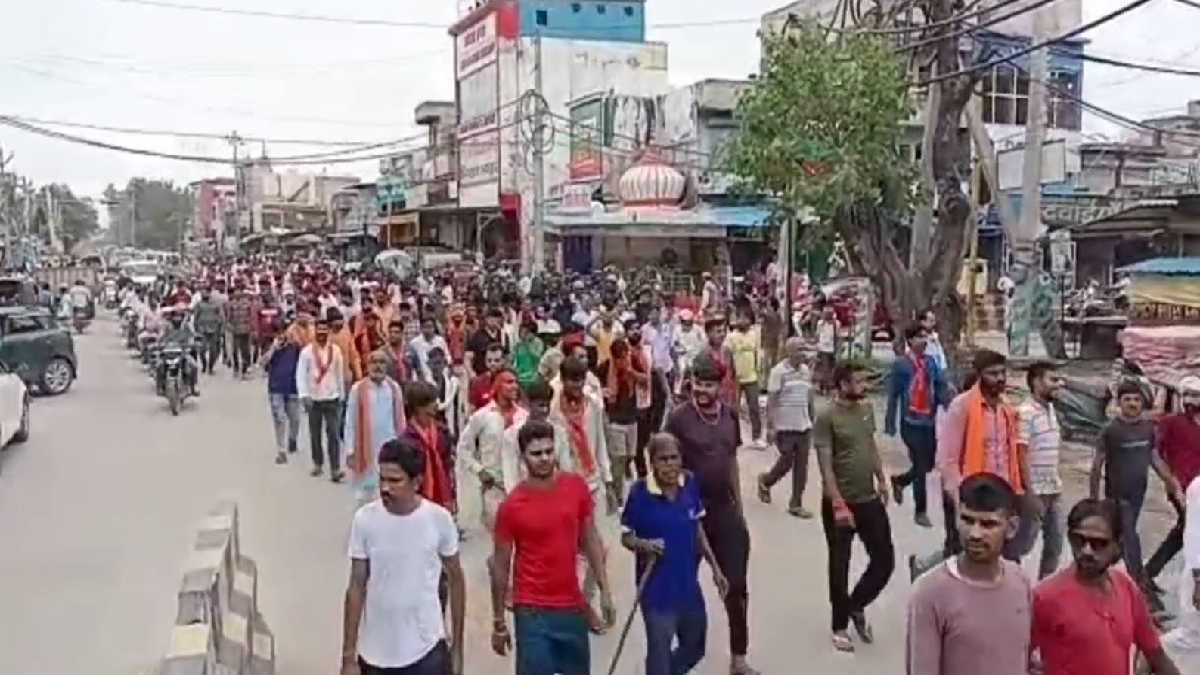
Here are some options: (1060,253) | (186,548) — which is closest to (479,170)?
(1060,253)

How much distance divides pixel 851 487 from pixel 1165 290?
46.6ft

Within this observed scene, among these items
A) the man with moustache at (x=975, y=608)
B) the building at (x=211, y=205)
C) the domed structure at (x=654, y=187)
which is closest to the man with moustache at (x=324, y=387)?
the man with moustache at (x=975, y=608)

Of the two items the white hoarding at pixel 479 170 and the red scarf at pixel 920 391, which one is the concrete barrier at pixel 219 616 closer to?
the red scarf at pixel 920 391

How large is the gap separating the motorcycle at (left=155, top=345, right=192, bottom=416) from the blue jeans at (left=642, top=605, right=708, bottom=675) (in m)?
14.3

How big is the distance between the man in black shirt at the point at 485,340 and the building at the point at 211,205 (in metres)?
102

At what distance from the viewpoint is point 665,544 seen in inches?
230

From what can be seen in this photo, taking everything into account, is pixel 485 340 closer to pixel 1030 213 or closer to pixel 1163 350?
pixel 1163 350

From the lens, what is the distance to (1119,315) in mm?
23531

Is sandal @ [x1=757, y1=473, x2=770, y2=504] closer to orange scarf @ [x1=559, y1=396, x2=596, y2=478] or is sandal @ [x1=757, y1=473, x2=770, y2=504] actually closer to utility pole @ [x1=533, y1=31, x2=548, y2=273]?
orange scarf @ [x1=559, y1=396, x2=596, y2=478]

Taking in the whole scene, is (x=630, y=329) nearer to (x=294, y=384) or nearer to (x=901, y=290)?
(x=294, y=384)

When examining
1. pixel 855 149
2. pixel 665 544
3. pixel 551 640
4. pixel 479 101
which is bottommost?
pixel 551 640

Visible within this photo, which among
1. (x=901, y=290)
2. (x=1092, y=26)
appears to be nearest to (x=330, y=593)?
(x=1092, y=26)

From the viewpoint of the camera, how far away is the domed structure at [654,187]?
3444 cm

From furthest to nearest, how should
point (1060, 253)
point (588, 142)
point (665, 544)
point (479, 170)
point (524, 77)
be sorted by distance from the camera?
point (524, 77)
point (479, 170)
point (588, 142)
point (1060, 253)
point (665, 544)
